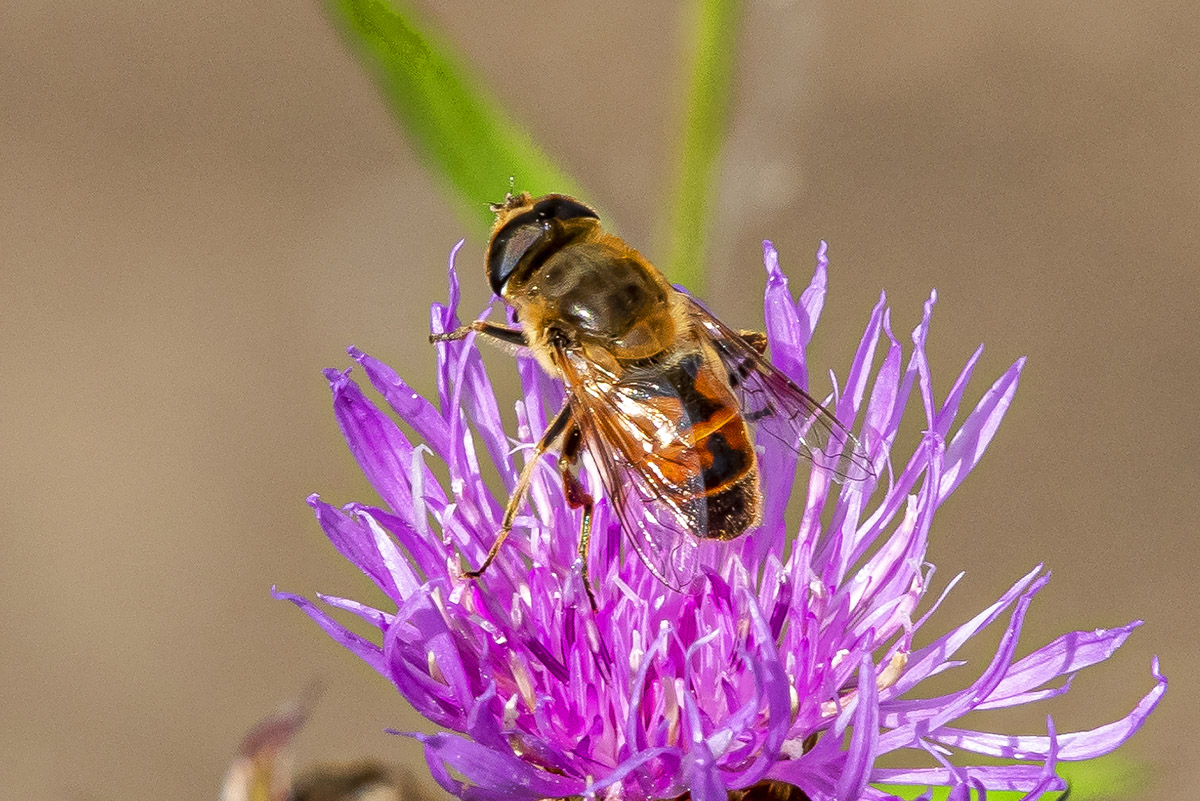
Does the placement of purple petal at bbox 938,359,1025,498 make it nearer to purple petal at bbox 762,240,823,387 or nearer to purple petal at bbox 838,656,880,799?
purple petal at bbox 762,240,823,387

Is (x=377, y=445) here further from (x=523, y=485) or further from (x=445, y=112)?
(x=445, y=112)

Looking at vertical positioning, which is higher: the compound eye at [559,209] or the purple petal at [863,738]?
the compound eye at [559,209]

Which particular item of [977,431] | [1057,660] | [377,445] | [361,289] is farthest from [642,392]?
[361,289]

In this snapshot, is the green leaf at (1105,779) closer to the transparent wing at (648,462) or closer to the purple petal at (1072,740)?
the purple petal at (1072,740)

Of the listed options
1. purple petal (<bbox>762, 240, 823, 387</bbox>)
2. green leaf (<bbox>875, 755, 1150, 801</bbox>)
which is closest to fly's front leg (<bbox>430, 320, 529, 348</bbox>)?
purple petal (<bbox>762, 240, 823, 387</bbox>)

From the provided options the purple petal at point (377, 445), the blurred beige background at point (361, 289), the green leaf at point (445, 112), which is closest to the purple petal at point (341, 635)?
the purple petal at point (377, 445)

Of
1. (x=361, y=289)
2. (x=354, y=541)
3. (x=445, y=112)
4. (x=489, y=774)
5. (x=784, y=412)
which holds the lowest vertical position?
(x=489, y=774)
